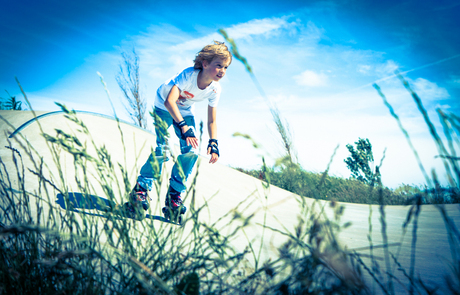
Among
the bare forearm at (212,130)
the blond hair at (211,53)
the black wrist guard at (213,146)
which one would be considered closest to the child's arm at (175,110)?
the black wrist guard at (213,146)

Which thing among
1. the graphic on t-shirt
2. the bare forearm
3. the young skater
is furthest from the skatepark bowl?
the graphic on t-shirt

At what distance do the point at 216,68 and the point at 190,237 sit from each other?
150cm

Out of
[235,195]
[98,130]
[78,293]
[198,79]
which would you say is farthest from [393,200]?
[98,130]

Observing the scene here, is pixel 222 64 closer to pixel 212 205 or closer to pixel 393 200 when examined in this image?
pixel 212 205

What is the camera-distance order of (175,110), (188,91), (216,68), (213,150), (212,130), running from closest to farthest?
1. (175,110)
2. (213,150)
3. (216,68)
4. (188,91)
5. (212,130)

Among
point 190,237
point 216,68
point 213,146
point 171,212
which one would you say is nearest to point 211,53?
point 216,68

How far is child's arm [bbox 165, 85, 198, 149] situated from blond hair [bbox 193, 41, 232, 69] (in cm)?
42

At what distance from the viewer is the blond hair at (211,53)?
241 centimetres

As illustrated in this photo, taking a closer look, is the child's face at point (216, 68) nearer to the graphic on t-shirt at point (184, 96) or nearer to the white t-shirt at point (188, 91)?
the white t-shirt at point (188, 91)

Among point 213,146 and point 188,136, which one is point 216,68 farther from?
point 188,136

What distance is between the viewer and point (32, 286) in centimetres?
86

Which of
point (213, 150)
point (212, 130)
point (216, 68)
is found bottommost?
point (213, 150)

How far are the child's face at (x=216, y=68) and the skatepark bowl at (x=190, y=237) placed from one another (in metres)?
1.20

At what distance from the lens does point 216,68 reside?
240 centimetres
